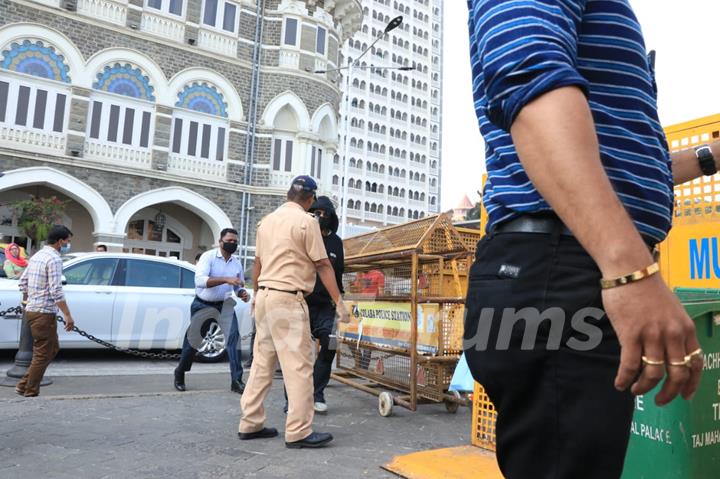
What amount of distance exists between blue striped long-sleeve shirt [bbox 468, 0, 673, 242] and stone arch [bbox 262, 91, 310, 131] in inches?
806

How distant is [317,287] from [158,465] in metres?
2.22

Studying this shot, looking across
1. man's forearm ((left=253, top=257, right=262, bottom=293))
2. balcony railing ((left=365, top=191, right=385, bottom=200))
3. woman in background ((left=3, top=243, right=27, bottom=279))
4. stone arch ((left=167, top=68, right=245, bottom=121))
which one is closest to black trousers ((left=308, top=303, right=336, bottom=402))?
man's forearm ((left=253, top=257, right=262, bottom=293))

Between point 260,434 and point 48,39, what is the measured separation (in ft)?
57.6

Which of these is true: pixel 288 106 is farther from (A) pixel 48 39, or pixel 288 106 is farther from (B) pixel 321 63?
Result: (A) pixel 48 39

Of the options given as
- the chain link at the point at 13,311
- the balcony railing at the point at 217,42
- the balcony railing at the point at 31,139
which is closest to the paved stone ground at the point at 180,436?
the chain link at the point at 13,311

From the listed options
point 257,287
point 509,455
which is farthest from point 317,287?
point 509,455

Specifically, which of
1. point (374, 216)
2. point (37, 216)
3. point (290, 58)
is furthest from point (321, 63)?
point (374, 216)

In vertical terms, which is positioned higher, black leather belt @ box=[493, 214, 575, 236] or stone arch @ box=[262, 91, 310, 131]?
stone arch @ box=[262, 91, 310, 131]

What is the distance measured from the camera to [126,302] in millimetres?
8469

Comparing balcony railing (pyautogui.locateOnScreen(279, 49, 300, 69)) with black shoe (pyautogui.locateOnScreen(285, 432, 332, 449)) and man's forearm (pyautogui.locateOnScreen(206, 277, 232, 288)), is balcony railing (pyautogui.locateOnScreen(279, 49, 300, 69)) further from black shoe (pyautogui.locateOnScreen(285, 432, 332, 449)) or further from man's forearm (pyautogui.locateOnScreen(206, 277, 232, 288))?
black shoe (pyautogui.locateOnScreen(285, 432, 332, 449))

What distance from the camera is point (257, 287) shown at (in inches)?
182

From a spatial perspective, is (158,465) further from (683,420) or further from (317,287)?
(683,420)

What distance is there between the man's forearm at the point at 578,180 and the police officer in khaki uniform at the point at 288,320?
10.6 feet

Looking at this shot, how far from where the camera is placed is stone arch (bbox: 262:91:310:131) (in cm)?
2103
